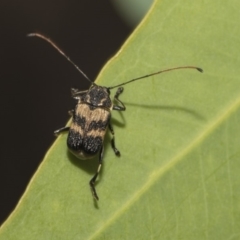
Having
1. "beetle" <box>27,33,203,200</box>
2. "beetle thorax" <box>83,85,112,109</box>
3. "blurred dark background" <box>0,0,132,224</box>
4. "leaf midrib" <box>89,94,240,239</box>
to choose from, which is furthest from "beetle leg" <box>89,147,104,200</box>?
"blurred dark background" <box>0,0,132,224</box>

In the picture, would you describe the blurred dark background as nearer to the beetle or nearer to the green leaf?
the beetle

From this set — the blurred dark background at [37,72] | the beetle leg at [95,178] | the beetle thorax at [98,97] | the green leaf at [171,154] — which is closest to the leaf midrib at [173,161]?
the green leaf at [171,154]

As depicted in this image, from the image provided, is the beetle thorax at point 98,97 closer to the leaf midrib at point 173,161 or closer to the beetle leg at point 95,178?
the beetle leg at point 95,178

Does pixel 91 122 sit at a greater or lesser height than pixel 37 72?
greater

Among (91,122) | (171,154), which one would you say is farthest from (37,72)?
(171,154)

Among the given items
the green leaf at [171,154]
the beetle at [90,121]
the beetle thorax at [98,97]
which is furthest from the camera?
the beetle thorax at [98,97]

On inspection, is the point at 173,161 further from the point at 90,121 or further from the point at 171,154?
the point at 90,121

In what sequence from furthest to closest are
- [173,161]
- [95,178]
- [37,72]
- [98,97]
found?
[37,72] < [98,97] < [95,178] < [173,161]
